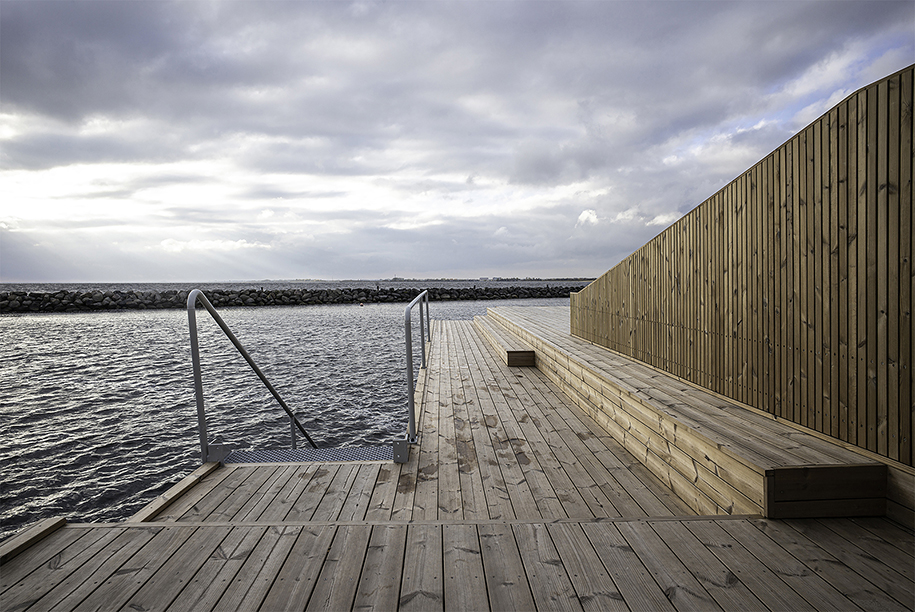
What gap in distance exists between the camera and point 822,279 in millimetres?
2264

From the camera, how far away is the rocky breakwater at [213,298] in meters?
26.8

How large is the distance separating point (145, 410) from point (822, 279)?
8.33 metres

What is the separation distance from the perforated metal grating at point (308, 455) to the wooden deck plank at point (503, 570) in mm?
1590

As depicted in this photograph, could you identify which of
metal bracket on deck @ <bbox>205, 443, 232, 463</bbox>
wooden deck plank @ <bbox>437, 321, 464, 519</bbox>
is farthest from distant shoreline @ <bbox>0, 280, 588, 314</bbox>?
metal bracket on deck @ <bbox>205, 443, 232, 463</bbox>

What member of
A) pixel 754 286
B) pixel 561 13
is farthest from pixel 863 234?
pixel 561 13

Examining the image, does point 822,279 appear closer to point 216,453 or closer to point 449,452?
point 449,452

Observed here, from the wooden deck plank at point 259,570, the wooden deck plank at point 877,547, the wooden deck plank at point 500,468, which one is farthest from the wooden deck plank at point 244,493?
the wooden deck plank at point 877,547

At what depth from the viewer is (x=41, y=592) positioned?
146 cm

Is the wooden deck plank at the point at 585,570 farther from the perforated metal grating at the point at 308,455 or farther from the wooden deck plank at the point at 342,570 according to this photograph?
the perforated metal grating at the point at 308,455

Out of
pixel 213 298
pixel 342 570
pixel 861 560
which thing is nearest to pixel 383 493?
pixel 342 570

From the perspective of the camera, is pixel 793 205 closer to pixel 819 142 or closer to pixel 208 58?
pixel 819 142

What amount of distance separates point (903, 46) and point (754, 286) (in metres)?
1.55

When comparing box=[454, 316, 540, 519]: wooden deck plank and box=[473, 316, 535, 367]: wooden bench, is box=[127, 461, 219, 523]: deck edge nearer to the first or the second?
box=[454, 316, 540, 519]: wooden deck plank

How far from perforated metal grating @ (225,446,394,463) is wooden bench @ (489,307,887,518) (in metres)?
1.96
